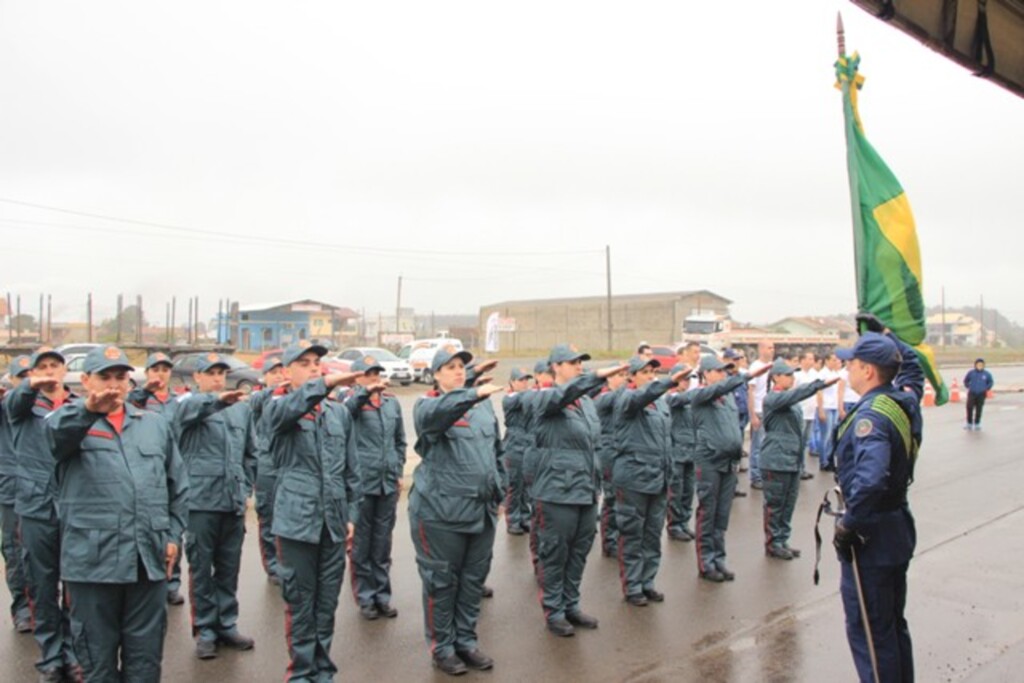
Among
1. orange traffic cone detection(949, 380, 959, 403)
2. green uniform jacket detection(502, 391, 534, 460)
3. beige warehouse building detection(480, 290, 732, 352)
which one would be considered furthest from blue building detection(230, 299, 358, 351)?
green uniform jacket detection(502, 391, 534, 460)

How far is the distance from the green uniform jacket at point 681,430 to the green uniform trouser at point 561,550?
94.8 inches

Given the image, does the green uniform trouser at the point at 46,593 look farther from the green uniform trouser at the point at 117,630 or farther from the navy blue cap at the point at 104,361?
the navy blue cap at the point at 104,361

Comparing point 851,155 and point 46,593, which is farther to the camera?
point 851,155

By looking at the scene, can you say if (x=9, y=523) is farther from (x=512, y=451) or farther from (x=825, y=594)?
(x=825, y=594)

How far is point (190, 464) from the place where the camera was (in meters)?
5.58

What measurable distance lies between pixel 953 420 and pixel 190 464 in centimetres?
1847

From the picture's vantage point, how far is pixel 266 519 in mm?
6566

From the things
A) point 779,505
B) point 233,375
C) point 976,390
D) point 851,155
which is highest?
point 851,155

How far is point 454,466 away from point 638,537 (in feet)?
6.26

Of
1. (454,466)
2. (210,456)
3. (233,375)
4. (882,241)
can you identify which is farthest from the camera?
(233,375)

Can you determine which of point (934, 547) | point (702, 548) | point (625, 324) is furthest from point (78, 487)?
point (625, 324)

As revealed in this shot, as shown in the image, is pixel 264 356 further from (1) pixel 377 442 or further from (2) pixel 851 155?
(2) pixel 851 155

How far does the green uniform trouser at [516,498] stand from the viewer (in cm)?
852

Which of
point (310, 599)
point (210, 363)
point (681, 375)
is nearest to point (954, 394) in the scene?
point (681, 375)
